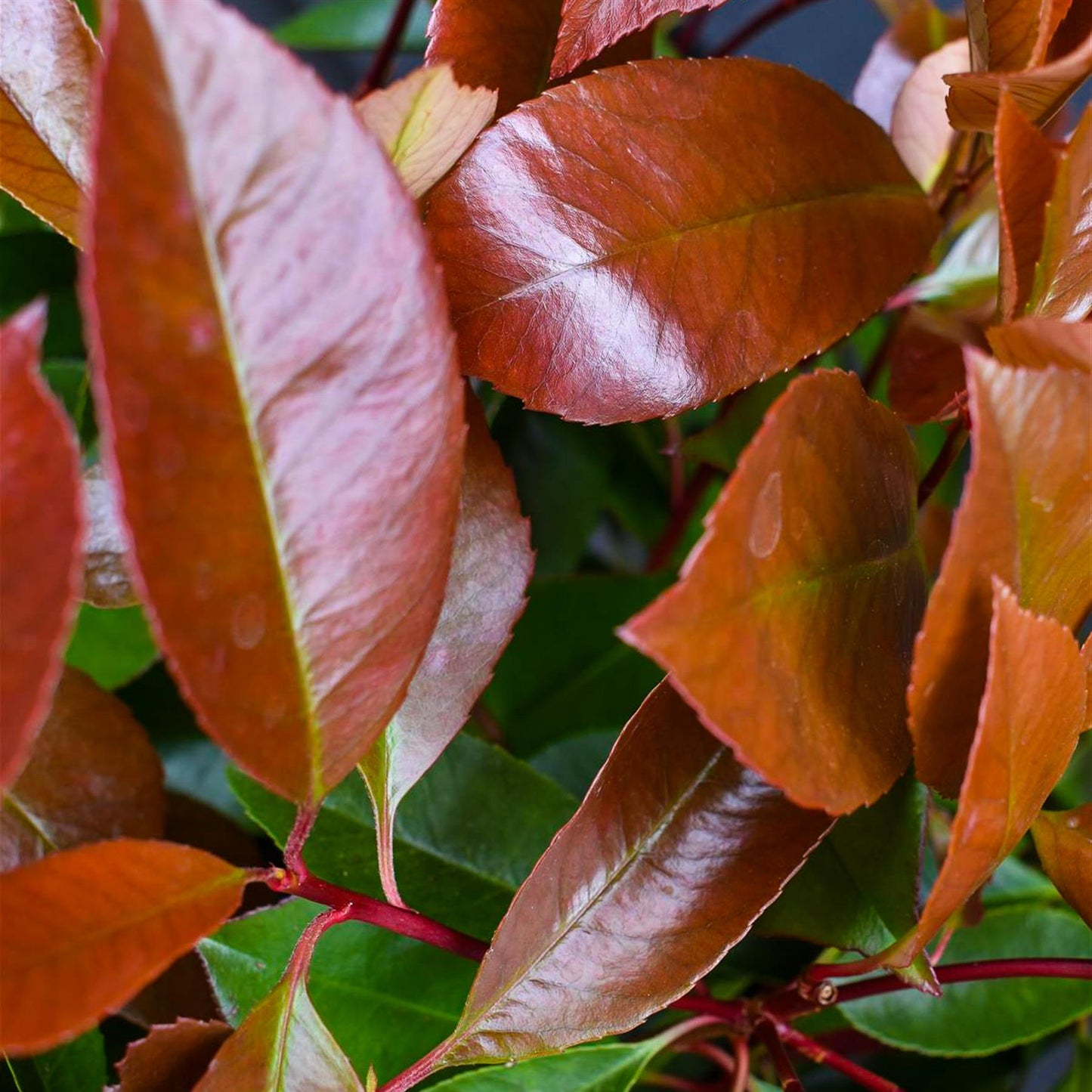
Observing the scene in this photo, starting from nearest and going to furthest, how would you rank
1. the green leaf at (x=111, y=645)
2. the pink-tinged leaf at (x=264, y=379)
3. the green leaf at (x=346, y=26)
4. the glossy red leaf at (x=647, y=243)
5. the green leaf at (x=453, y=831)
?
the pink-tinged leaf at (x=264, y=379) → the glossy red leaf at (x=647, y=243) → the green leaf at (x=453, y=831) → the green leaf at (x=111, y=645) → the green leaf at (x=346, y=26)

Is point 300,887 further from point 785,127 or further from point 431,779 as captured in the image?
point 785,127

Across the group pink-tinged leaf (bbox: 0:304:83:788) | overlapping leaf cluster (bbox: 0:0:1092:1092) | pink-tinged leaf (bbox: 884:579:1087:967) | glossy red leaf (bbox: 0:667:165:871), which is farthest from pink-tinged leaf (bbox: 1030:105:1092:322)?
glossy red leaf (bbox: 0:667:165:871)

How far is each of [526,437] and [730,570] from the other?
47 cm

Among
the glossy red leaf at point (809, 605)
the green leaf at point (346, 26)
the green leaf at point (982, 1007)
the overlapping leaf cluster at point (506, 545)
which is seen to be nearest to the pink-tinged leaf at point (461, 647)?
the overlapping leaf cluster at point (506, 545)

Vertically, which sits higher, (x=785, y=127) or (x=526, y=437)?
(x=785, y=127)

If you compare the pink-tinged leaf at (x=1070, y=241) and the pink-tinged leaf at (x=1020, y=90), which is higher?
the pink-tinged leaf at (x=1020, y=90)

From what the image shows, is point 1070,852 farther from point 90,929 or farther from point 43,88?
point 43,88

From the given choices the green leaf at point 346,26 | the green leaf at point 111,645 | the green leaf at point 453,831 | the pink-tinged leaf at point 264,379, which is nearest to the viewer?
the pink-tinged leaf at point 264,379

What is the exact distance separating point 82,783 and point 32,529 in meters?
0.25

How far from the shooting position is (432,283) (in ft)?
0.84

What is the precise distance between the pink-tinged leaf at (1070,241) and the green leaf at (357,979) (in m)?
0.32

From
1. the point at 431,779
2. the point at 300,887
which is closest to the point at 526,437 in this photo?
the point at 431,779

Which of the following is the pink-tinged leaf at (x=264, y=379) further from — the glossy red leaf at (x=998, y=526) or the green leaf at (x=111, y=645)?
the green leaf at (x=111, y=645)

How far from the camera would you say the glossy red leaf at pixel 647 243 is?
34 centimetres
